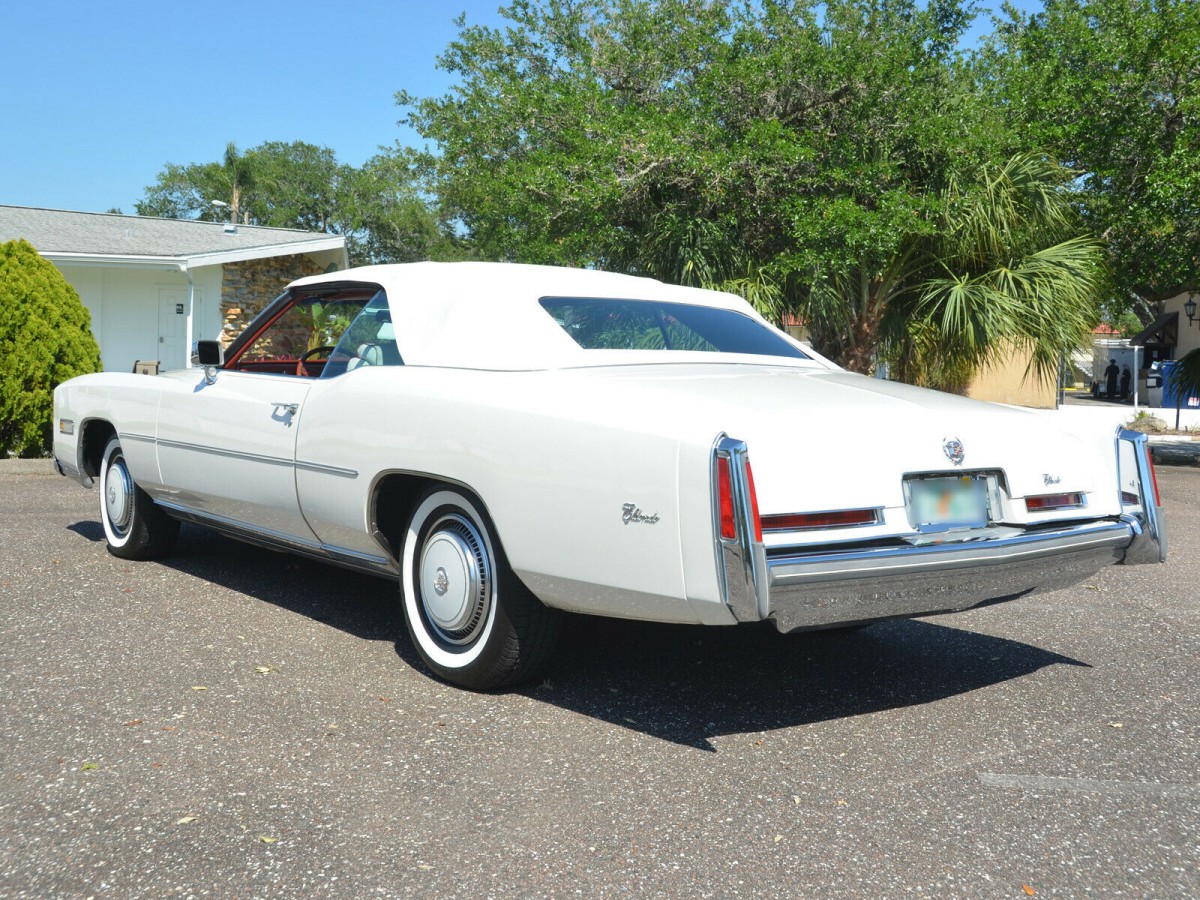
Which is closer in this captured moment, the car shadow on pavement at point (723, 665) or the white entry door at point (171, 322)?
the car shadow on pavement at point (723, 665)

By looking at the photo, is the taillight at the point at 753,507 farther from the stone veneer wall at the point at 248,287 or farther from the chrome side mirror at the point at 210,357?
the stone veneer wall at the point at 248,287

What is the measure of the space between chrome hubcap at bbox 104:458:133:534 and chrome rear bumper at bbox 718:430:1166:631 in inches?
169

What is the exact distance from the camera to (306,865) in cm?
282

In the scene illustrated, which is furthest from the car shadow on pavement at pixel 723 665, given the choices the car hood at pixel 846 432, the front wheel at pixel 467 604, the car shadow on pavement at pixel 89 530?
the car shadow on pavement at pixel 89 530

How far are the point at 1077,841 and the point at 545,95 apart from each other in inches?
595

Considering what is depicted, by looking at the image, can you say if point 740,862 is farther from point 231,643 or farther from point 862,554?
point 231,643

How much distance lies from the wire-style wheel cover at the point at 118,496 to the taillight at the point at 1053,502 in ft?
15.4

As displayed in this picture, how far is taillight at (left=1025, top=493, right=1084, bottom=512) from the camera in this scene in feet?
13.1

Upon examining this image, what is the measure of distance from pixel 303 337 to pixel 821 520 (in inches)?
128

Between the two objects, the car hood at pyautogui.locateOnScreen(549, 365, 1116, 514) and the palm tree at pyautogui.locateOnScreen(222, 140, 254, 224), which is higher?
the palm tree at pyautogui.locateOnScreen(222, 140, 254, 224)

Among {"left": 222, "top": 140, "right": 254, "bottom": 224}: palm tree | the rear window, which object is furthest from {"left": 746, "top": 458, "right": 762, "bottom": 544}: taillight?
{"left": 222, "top": 140, "right": 254, "bottom": 224}: palm tree

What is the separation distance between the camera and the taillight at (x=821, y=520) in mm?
3436

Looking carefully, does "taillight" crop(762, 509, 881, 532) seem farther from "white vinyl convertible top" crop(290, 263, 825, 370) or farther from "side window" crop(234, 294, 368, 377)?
"side window" crop(234, 294, 368, 377)

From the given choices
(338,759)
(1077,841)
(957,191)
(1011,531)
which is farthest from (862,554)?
(957,191)
